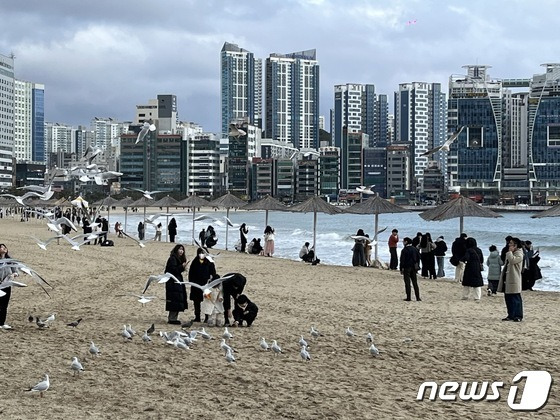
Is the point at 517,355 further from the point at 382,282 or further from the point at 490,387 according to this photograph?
the point at 382,282

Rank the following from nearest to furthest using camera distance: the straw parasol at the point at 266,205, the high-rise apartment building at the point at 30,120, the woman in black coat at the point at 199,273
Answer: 1. the woman in black coat at the point at 199,273
2. the straw parasol at the point at 266,205
3. the high-rise apartment building at the point at 30,120

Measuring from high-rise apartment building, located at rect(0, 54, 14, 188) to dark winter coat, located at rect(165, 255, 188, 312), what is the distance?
12589 centimetres

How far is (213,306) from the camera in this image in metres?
10.2

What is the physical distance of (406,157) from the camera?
149 metres

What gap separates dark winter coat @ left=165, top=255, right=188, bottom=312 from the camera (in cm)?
1007

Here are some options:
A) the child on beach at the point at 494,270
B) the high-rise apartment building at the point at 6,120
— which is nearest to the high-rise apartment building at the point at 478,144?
the high-rise apartment building at the point at 6,120

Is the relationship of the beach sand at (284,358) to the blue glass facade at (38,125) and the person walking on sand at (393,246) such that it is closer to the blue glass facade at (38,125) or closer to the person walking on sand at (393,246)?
the person walking on sand at (393,246)

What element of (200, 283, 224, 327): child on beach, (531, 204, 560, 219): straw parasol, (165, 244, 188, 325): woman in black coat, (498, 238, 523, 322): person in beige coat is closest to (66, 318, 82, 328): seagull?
(165, 244, 188, 325): woman in black coat

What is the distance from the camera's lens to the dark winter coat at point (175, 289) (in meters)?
10.1

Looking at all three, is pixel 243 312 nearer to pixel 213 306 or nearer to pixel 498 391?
pixel 213 306

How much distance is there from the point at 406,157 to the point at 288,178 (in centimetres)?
2161

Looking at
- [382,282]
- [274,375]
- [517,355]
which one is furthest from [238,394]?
[382,282]

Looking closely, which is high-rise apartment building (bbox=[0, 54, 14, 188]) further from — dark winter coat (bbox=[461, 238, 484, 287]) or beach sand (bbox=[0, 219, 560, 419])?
dark winter coat (bbox=[461, 238, 484, 287])

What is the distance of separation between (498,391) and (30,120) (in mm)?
185437
